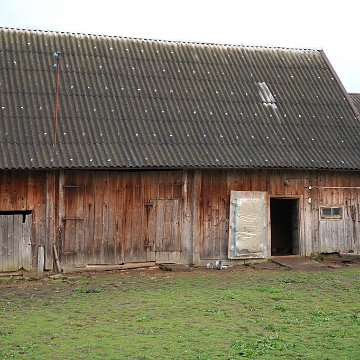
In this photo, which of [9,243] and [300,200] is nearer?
[9,243]

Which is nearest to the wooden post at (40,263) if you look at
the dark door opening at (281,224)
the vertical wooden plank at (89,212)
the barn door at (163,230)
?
the vertical wooden plank at (89,212)

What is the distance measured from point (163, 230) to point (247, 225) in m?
2.35

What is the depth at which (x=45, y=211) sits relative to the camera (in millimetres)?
16156

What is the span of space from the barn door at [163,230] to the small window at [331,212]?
4301 mm

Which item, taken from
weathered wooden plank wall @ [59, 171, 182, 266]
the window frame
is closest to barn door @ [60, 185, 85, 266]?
weathered wooden plank wall @ [59, 171, 182, 266]

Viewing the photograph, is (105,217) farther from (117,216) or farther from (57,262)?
(57,262)

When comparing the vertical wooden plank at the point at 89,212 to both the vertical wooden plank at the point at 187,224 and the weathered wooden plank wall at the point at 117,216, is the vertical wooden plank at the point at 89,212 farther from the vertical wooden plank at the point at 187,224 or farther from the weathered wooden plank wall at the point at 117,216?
the vertical wooden plank at the point at 187,224

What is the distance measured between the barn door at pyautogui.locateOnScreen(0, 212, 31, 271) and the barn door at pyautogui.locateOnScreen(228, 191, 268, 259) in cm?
525

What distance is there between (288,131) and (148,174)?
4.45 metres

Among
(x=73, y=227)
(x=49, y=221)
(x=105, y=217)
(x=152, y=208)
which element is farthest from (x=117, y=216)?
(x=49, y=221)

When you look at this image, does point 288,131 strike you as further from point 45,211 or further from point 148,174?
point 45,211

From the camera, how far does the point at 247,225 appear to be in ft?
59.4

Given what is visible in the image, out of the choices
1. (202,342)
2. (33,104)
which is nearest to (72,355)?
(202,342)

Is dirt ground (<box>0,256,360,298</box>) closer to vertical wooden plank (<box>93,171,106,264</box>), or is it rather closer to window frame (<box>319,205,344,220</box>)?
vertical wooden plank (<box>93,171,106,264</box>)
